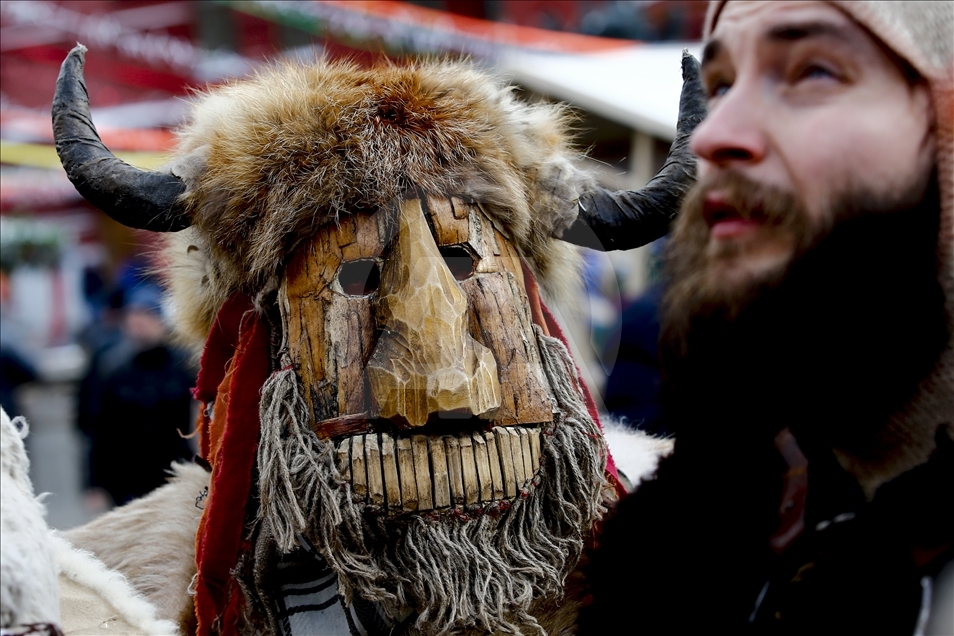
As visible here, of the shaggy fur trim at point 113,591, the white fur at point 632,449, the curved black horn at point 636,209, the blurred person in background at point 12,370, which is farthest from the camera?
the blurred person in background at point 12,370

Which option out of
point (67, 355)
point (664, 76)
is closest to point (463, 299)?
point (664, 76)

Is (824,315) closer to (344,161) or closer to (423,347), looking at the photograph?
(423,347)

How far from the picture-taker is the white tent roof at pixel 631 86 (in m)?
2.43

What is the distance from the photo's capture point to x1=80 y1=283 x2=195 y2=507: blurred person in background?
4672 mm

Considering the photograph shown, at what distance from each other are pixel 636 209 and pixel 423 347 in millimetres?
628

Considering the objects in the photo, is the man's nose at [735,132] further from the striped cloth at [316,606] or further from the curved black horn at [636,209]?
the striped cloth at [316,606]

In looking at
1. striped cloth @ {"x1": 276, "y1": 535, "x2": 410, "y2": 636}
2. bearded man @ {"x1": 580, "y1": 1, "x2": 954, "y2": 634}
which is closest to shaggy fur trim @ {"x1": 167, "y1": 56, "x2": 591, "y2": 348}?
striped cloth @ {"x1": 276, "y1": 535, "x2": 410, "y2": 636}

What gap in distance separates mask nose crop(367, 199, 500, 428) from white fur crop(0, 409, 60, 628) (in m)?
0.57

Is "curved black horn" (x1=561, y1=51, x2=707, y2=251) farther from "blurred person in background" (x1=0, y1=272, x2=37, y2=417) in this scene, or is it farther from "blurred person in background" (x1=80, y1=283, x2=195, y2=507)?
"blurred person in background" (x1=0, y1=272, x2=37, y2=417)

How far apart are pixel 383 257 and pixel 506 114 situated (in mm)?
472

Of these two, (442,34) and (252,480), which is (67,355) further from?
(252,480)

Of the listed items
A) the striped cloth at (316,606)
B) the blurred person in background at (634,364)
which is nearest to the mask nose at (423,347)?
the striped cloth at (316,606)

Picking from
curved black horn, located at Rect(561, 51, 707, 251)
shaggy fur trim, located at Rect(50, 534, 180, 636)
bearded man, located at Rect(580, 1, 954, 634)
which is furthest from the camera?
curved black horn, located at Rect(561, 51, 707, 251)

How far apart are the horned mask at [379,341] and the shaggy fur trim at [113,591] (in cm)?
15
